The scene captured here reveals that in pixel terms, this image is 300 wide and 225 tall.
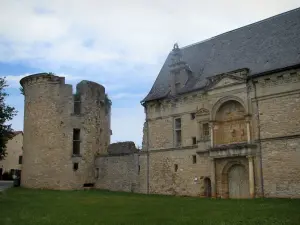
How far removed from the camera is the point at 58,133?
31.9 metres

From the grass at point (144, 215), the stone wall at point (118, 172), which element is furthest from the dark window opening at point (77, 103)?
the grass at point (144, 215)

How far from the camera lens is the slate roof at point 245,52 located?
→ 950 inches

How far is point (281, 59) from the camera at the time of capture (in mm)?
23609

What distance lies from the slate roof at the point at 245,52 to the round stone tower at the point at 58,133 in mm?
6089

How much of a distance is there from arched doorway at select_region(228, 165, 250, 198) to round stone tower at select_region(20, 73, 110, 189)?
12.8 metres

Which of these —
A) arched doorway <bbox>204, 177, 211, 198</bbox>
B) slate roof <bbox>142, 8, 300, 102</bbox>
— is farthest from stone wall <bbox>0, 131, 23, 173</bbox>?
arched doorway <bbox>204, 177, 211, 198</bbox>

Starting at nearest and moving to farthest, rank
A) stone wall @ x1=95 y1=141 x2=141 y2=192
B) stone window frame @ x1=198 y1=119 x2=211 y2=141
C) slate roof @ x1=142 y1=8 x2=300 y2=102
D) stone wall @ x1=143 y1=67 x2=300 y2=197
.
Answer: stone wall @ x1=143 y1=67 x2=300 y2=197, slate roof @ x1=142 y1=8 x2=300 y2=102, stone window frame @ x1=198 y1=119 x2=211 y2=141, stone wall @ x1=95 y1=141 x2=141 y2=192

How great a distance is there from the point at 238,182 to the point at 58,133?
14767mm

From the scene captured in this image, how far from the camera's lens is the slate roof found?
24125mm

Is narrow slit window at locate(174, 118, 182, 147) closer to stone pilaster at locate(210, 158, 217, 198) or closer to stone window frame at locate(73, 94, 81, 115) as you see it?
stone pilaster at locate(210, 158, 217, 198)

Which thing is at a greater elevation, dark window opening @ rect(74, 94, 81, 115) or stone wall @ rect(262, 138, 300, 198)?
dark window opening @ rect(74, 94, 81, 115)

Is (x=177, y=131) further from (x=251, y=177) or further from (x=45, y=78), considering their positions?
(x=45, y=78)

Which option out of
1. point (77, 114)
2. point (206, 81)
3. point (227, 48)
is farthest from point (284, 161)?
point (77, 114)

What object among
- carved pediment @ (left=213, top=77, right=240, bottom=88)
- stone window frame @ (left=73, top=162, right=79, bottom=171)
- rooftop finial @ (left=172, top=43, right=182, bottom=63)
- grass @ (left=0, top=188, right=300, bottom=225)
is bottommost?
grass @ (left=0, top=188, right=300, bottom=225)
